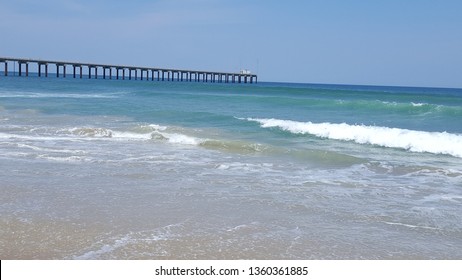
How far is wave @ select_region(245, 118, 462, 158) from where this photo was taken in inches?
551

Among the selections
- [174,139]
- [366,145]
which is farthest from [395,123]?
[174,139]

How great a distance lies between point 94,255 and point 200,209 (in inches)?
79.6

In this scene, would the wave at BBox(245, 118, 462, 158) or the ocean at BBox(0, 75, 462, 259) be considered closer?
the ocean at BBox(0, 75, 462, 259)

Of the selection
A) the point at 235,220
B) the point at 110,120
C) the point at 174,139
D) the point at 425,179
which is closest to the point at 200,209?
the point at 235,220

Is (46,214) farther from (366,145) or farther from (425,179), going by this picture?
(366,145)

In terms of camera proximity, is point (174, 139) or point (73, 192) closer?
point (73, 192)

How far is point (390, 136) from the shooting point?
15.7 m

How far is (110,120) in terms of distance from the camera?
20391 mm

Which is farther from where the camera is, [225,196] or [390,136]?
[390,136]

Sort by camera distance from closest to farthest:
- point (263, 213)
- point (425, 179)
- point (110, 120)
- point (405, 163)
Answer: point (263, 213) < point (425, 179) < point (405, 163) < point (110, 120)

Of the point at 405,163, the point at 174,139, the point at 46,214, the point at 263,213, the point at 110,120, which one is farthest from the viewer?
the point at 110,120

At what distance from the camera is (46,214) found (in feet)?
19.7

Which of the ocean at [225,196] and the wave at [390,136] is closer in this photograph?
the ocean at [225,196]

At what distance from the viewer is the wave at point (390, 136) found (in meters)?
14.0
